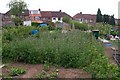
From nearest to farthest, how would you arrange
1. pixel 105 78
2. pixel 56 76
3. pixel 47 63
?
pixel 105 78
pixel 56 76
pixel 47 63

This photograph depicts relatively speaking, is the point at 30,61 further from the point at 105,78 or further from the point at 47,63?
the point at 105,78

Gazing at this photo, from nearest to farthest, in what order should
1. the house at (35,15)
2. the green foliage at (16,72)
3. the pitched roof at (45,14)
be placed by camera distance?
the green foliage at (16,72)
the house at (35,15)
the pitched roof at (45,14)

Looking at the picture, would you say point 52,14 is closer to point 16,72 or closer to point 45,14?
point 45,14

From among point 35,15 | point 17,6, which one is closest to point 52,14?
point 35,15

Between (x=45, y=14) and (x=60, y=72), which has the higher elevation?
(x=45, y=14)

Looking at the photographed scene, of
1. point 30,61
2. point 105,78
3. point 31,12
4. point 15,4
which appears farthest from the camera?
point 31,12

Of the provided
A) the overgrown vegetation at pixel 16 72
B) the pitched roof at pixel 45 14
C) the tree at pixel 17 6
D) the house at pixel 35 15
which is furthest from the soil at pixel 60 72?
the pitched roof at pixel 45 14

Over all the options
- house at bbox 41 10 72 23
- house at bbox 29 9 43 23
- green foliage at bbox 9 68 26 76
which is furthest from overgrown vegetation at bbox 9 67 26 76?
house at bbox 29 9 43 23

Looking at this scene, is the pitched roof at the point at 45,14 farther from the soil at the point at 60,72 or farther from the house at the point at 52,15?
the soil at the point at 60,72

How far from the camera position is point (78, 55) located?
6.34 m

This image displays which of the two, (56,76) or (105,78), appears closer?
(105,78)

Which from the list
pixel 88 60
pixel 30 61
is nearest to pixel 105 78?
pixel 88 60

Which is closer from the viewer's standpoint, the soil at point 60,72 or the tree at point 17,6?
the soil at point 60,72

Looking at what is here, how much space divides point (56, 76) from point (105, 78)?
1.01m
